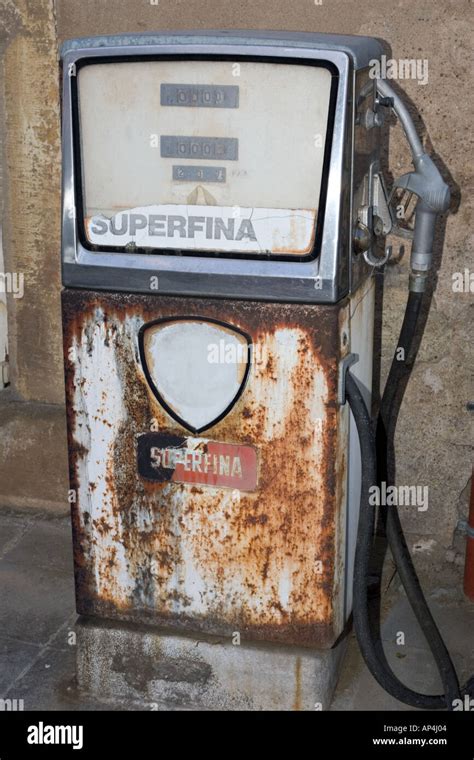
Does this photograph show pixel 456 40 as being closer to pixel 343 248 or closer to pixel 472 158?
pixel 472 158

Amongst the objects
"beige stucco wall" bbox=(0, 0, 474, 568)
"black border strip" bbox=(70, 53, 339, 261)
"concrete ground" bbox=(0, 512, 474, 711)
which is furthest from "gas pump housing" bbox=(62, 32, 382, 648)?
"beige stucco wall" bbox=(0, 0, 474, 568)

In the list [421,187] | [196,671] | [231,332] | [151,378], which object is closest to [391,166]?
[421,187]

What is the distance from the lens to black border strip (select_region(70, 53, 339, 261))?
2.31 metres

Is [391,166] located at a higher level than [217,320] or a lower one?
higher

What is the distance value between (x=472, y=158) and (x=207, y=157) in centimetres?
109

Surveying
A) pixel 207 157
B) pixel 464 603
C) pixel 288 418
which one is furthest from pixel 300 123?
pixel 464 603

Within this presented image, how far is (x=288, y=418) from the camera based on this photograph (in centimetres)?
255

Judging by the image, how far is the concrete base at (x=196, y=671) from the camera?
8.98 feet

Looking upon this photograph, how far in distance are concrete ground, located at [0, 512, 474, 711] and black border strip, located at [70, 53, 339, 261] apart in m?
1.18

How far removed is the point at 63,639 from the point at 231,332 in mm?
1283

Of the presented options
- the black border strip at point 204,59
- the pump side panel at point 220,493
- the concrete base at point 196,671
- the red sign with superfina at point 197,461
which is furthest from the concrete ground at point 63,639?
the black border strip at point 204,59

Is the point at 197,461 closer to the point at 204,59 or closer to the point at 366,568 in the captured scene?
the point at 366,568

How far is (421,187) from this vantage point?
2533mm
